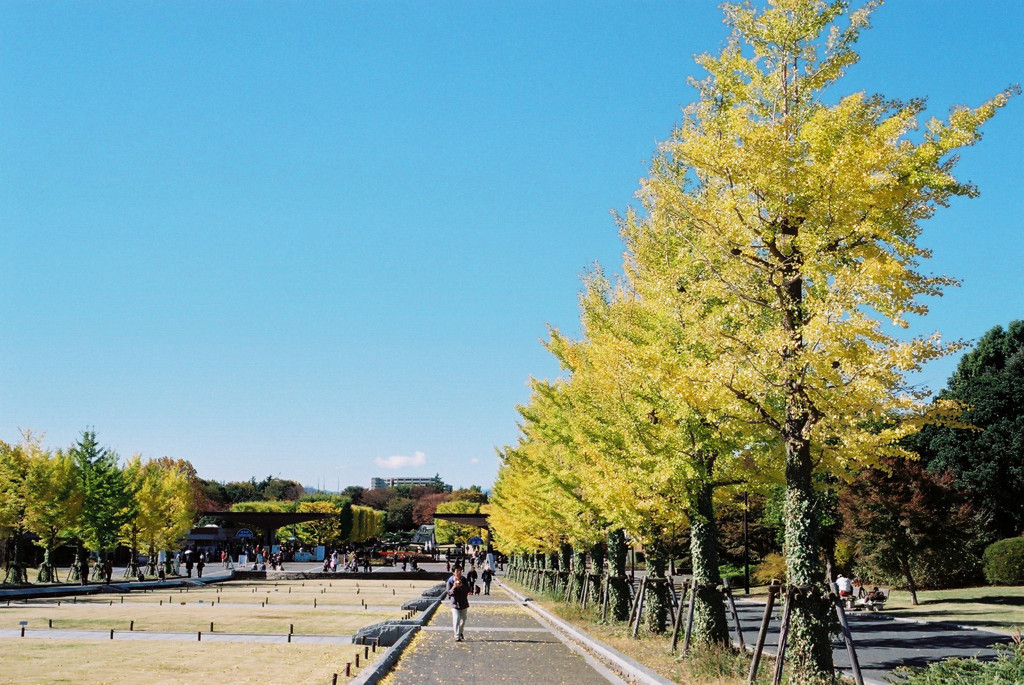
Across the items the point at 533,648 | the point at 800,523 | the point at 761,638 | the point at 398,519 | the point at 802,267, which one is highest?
the point at 802,267

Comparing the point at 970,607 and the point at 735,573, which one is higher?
the point at 970,607

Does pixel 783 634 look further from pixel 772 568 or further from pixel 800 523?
pixel 772 568

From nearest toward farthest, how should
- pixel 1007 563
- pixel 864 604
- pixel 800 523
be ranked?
pixel 800 523 < pixel 864 604 < pixel 1007 563

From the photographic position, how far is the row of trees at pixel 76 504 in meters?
49.8

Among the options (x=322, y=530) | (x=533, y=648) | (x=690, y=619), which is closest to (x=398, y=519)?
(x=322, y=530)

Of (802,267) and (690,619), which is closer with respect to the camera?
(802,267)

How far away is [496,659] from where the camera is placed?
1947 centimetres

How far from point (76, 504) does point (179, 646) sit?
120 feet

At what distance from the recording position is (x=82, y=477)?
56.1 m

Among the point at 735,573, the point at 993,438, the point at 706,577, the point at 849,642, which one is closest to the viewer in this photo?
the point at 849,642

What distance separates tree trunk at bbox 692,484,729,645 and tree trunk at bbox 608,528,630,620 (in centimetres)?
732

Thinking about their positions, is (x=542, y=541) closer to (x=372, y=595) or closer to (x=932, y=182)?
(x=372, y=595)

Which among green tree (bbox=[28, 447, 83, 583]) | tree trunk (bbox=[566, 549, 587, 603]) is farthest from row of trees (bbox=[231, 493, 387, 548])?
tree trunk (bbox=[566, 549, 587, 603])

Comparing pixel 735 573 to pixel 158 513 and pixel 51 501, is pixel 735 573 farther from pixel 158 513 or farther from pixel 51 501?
pixel 51 501
